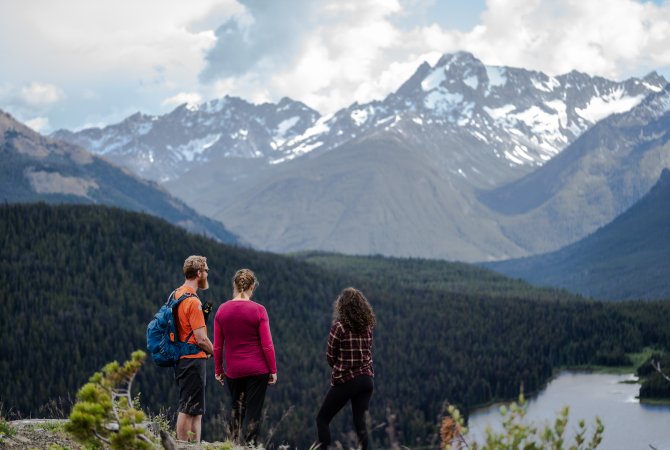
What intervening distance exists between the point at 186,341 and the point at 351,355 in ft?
12.2

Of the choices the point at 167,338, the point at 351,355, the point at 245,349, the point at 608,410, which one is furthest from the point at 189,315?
the point at 608,410

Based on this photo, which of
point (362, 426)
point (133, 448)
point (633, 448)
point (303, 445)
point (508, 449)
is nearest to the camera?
point (133, 448)

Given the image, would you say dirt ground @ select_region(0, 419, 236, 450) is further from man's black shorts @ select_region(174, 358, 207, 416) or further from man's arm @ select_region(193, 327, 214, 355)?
man's arm @ select_region(193, 327, 214, 355)

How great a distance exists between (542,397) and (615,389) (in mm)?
14193

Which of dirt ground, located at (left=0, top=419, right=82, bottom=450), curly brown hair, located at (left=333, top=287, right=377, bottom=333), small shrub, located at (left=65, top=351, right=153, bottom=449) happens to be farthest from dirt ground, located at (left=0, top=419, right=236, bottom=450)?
small shrub, located at (left=65, top=351, right=153, bottom=449)

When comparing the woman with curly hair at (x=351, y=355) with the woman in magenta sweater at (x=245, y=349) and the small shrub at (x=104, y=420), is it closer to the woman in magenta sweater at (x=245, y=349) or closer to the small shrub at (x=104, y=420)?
the woman in magenta sweater at (x=245, y=349)

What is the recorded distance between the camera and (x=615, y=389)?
6885 inches

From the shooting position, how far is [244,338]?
70.3 feet

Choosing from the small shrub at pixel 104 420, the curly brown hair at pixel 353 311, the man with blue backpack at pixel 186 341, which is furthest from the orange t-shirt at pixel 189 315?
the small shrub at pixel 104 420

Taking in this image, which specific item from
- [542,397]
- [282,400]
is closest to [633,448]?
[542,397]

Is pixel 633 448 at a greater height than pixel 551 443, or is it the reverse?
pixel 551 443

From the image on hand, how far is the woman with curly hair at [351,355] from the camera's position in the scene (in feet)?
69.0

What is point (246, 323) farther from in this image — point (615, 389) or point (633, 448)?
point (615, 389)

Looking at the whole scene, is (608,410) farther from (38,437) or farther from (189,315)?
(38,437)
